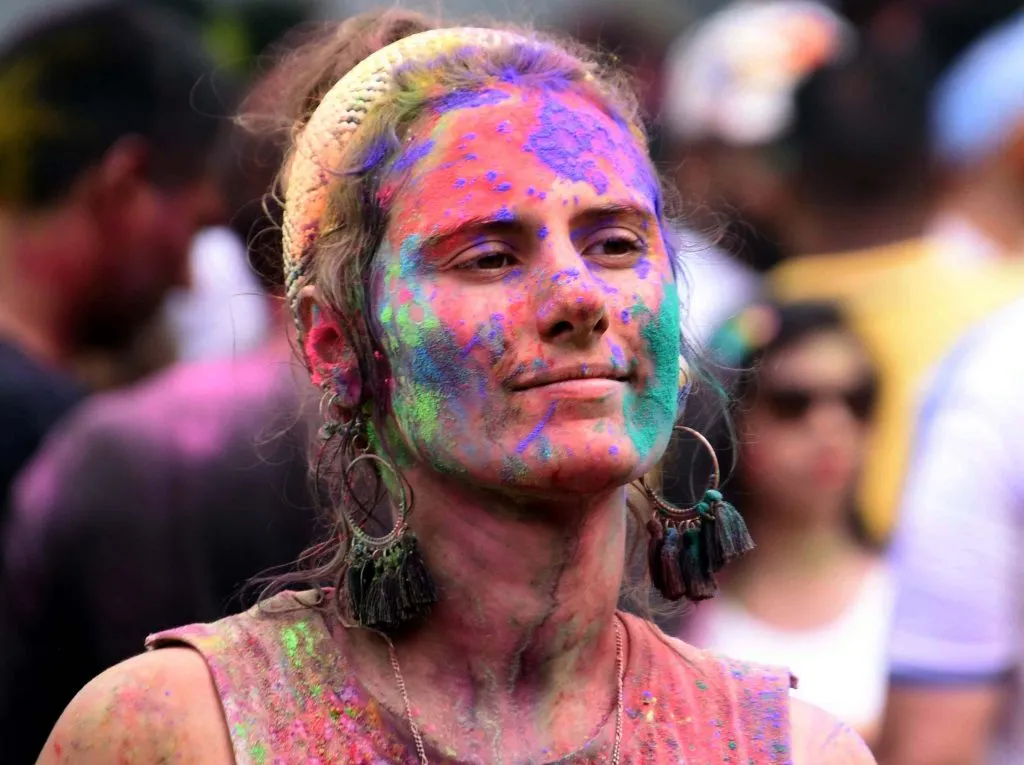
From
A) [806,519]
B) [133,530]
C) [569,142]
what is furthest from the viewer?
[806,519]

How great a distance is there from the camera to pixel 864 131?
7238 mm

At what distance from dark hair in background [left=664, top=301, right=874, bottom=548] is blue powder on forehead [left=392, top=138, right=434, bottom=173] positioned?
27.9 inches

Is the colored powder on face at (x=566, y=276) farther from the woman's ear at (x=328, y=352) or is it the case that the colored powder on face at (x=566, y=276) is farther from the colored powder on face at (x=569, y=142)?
the woman's ear at (x=328, y=352)

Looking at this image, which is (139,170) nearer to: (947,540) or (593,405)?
(947,540)

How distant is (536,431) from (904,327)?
3570 mm

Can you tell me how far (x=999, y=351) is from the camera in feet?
14.9

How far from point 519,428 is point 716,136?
519cm

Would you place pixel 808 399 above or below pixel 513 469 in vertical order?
below

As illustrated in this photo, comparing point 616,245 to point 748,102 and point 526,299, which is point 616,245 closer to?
point 526,299

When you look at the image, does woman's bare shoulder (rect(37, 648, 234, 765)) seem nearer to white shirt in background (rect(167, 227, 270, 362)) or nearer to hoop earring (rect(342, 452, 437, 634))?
hoop earring (rect(342, 452, 437, 634))

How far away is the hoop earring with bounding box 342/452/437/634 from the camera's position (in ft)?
9.86

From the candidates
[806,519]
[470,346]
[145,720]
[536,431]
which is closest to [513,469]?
[536,431]

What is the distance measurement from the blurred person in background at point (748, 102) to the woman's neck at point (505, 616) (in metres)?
4.29

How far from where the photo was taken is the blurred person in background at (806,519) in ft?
19.3
